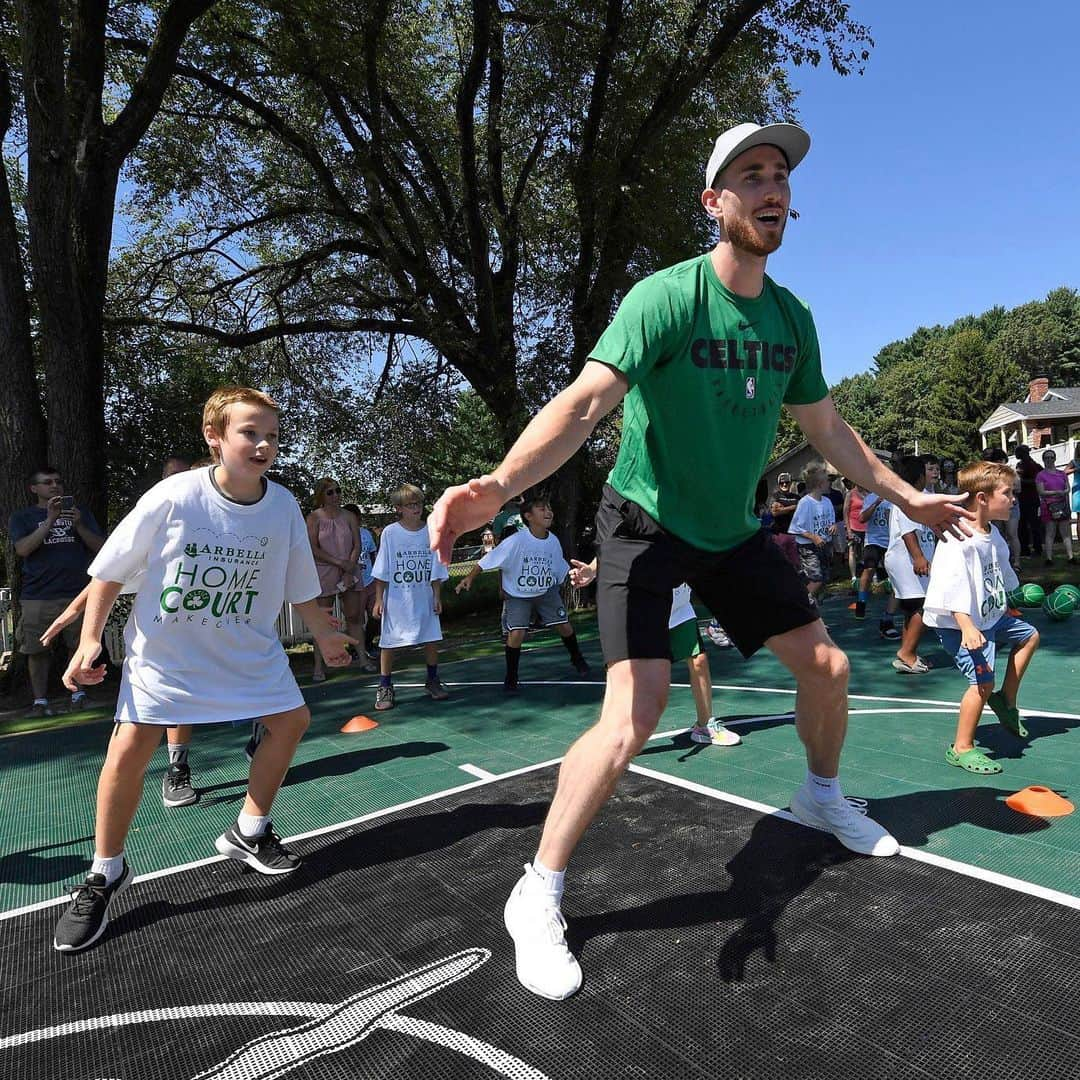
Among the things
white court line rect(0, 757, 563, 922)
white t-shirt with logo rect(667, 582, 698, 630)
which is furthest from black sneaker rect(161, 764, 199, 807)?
white t-shirt with logo rect(667, 582, 698, 630)

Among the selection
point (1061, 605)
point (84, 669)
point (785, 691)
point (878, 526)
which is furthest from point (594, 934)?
point (878, 526)

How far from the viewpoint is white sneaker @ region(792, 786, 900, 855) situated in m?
3.11

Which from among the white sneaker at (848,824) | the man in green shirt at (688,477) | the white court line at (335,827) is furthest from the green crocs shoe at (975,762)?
the white court line at (335,827)

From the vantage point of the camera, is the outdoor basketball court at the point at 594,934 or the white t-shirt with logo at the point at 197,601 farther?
the white t-shirt with logo at the point at 197,601

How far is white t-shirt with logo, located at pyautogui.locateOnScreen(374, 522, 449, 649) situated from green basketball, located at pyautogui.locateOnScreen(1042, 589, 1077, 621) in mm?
6680

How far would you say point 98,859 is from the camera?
119 inches

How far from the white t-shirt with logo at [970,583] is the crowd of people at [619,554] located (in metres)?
0.25

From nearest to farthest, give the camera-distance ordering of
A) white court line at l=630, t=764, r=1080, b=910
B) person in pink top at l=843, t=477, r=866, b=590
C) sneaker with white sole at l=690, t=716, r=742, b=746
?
white court line at l=630, t=764, r=1080, b=910 → sneaker with white sole at l=690, t=716, r=742, b=746 → person in pink top at l=843, t=477, r=866, b=590

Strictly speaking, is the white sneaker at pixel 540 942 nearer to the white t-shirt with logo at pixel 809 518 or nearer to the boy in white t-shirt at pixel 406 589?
the boy in white t-shirt at pixel 406 589

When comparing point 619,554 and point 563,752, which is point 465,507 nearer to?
point 619,554

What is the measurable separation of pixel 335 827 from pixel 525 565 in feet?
13.1

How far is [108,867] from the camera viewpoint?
3016 millimetres

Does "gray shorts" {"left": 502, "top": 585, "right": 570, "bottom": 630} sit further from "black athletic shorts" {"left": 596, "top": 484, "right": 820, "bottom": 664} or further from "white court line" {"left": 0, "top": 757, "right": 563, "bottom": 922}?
"black athletic shorts" {"left": 596, "top": 484, "right": 820, "bottom": 664}

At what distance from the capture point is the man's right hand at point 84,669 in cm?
287
